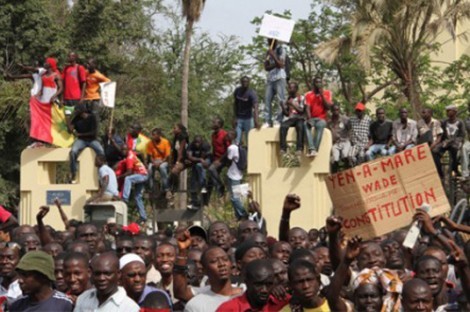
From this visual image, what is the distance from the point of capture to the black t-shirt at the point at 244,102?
19.3 m

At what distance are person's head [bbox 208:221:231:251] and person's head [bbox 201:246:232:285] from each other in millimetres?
2605

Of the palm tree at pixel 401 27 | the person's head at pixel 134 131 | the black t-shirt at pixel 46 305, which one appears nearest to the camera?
the black t-shirt at pixel 46 305

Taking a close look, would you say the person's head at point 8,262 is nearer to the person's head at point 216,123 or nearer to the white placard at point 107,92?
the person's head at point 216,123

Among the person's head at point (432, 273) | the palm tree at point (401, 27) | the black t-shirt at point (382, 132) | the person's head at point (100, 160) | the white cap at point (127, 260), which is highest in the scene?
the palm tree at point (401, 27)

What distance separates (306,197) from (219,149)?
141 cm

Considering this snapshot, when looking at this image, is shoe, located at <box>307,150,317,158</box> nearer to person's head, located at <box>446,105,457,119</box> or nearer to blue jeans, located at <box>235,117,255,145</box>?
blue jeans, located at <box>235,117,255,145</box>

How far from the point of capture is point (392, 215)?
12586 millimetres

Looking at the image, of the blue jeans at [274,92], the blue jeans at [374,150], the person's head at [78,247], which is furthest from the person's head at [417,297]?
the blue jeans at [274,92]

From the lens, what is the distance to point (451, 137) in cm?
1859

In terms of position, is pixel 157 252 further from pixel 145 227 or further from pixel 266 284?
pixel 145 227

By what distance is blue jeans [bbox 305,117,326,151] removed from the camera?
738 inches

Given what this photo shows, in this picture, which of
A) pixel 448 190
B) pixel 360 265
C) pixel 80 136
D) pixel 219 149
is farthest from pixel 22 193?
pixel 360 265

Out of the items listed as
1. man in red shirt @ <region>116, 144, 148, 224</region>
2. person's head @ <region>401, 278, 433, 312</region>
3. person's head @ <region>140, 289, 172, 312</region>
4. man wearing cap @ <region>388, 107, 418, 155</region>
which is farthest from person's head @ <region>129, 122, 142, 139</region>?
person's head @ <region>401, 278, 433, 312</region>

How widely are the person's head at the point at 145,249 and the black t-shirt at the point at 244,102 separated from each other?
8.42 m
